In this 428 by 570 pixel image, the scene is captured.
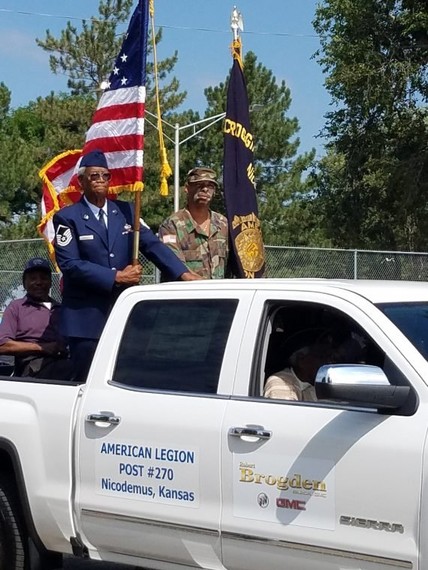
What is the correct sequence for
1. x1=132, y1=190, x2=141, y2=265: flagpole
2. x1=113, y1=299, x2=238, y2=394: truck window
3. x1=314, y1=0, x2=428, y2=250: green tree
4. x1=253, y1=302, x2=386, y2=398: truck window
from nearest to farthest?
x1=253, y1=302, x2=386, y2=398: truck window, x1=113, y1=299, x2=238, y2=394: truck window, x1=132, y1=190, x2=141, y2=265: flagpole, x1=314, y1=0, x2=428, y2=250: green tree

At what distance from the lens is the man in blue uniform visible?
241 inches

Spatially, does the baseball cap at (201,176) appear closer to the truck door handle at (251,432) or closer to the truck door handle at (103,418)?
the truck door handle at (103,418)

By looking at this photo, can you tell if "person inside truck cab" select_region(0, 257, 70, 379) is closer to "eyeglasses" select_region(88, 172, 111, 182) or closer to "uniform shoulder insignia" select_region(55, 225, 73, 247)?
"uniform shoulder insignia" select_region(55, 225, 73, 247)

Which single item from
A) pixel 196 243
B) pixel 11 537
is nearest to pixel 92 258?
pixel 196 243

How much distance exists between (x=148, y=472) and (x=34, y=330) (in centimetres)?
311

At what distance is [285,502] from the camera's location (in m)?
4.27

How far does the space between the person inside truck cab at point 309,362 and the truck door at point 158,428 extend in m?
0.22

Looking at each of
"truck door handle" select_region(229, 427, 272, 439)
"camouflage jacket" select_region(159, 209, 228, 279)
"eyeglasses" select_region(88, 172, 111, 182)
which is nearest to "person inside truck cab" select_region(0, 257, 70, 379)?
"camouflage jacket" select_region(159, 209, 228, 279)

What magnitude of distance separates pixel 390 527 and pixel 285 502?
468mm

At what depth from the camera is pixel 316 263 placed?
67.2 feet

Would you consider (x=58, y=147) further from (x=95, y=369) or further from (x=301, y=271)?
(x=95, y=369)

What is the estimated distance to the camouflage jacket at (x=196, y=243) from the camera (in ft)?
24.3

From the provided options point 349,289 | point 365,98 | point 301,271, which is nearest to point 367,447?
point 349,289

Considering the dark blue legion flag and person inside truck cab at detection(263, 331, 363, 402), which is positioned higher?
the dark blue legion flag
